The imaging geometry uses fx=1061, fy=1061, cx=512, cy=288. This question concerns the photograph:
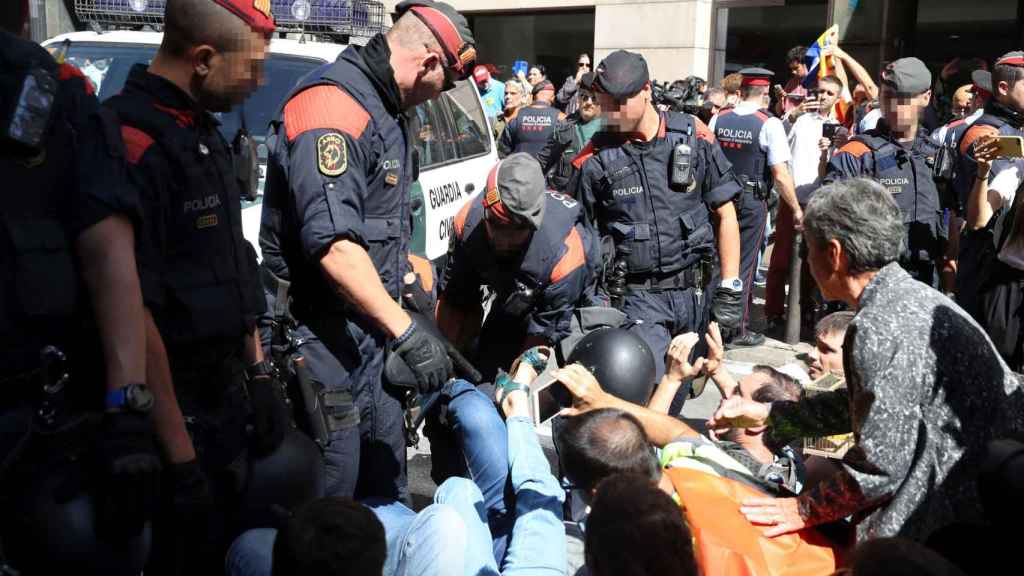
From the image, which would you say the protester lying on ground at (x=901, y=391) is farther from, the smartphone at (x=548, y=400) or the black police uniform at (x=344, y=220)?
the black police uniform at (x=344, y=220)

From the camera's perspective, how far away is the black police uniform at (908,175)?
6168 millimetres

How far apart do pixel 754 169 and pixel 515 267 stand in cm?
440

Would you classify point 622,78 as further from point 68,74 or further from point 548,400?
point 68,74

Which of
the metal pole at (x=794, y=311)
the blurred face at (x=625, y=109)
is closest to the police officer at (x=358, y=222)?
the blurred face at (x=625, y=109)

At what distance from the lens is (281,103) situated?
17.3 ft

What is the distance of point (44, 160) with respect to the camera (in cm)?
214

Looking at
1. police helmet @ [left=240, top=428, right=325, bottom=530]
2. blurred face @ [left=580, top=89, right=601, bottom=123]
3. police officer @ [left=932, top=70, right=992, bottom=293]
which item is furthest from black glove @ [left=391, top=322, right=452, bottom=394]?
blurred face @ [left=580, top=89, right=601, bottom=123]

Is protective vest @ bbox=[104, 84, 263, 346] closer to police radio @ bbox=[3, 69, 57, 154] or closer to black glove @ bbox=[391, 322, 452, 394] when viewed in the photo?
police radio @ bbox=[3, 69, 57, 154]

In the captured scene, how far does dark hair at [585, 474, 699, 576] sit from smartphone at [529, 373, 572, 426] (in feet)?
3.78

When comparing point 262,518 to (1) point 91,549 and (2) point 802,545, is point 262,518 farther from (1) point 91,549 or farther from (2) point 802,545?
(2) point 802,545

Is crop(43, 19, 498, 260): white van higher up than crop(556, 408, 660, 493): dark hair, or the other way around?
crop(43, 19, 498, 260): white van

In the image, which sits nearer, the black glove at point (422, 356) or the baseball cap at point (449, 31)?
the black glove at point (422, 356)

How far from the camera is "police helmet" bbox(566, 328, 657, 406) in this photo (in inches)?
152

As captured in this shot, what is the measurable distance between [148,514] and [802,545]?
1.62 metres
